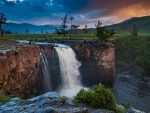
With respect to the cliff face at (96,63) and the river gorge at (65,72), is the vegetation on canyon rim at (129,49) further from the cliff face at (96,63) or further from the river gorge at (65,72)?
the cliff face at (96,63)

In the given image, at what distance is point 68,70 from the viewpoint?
38.4 metres

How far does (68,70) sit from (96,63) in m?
9.06

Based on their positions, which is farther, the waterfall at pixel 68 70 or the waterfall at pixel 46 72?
the waterfall at pixel 68 70

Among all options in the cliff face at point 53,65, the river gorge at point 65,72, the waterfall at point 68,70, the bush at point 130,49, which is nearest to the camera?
the river gorge at point 65,72

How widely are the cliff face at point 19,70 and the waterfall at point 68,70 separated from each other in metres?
7.16

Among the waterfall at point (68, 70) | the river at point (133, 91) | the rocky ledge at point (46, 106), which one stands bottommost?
the river at point (133, 91)

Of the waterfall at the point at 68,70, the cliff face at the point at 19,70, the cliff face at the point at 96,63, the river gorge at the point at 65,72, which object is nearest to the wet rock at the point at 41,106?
the cliff face at the point at 19,70

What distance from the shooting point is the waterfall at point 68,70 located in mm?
36469

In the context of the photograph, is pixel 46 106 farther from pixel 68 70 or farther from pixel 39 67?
pixel 68 70

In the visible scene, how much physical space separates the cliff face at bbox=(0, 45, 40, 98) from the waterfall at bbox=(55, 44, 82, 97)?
7159 mm

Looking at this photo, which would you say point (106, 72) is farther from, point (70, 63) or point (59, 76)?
point (59, 76)

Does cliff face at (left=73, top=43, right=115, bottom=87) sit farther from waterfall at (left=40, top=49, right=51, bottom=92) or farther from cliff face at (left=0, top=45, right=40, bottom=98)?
cliff face at (left=0, top=45, right=40, bottom=98)

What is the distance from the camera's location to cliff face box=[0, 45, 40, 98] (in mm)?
18453

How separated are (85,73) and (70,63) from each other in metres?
6.06
